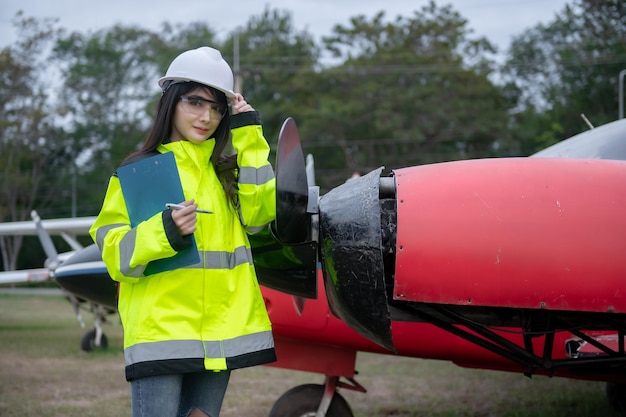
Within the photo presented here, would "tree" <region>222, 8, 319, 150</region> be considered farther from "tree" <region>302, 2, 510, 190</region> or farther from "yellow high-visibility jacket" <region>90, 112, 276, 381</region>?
"yellow high-visibility jacket" <region>90, 112, 276, 381</region>

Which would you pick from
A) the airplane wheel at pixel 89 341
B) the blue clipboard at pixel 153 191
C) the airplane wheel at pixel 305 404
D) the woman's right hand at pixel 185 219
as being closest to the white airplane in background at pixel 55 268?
the airplane wheel at pixel 89 341

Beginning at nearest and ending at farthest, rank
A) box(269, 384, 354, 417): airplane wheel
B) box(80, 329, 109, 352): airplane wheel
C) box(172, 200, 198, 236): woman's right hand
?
box(172, 200, 198, 236): woman's right hand < box(269, 384, 354, 417): airplane wheel < box(80, 329, 109, 352): airplane wheel

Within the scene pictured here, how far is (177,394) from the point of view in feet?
8.42

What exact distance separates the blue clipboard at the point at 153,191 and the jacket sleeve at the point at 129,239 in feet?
0.14

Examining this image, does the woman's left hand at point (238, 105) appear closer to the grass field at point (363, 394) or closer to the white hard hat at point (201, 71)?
the white hard hat at point (201, 71)

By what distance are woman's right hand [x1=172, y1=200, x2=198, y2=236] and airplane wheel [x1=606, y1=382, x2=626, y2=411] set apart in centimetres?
530

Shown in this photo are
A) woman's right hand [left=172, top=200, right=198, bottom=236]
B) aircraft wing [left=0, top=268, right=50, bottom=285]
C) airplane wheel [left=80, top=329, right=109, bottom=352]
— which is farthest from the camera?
aircraft wing [left=0, top=268, right=50, bottom=285]

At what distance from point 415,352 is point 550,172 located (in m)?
1.68

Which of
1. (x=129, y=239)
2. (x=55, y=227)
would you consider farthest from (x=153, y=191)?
(x=55, y=227)

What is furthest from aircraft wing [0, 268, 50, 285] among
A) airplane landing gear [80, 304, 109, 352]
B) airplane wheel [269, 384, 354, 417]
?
airplane wheel [269, 384, 354, 417]

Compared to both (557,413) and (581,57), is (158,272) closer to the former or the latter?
(557,413)

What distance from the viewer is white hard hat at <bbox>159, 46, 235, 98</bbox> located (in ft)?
9.11

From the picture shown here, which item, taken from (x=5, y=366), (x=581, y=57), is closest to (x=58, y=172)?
(x=581, y=57)

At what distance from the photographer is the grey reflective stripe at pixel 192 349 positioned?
98.3 inches
